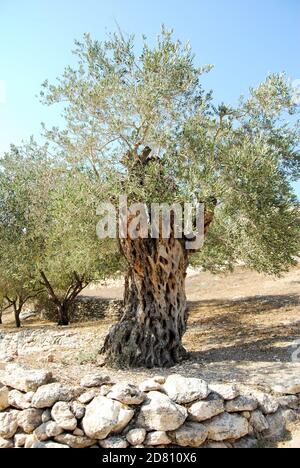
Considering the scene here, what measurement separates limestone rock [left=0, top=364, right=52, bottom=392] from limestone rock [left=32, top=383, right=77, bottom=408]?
30cm

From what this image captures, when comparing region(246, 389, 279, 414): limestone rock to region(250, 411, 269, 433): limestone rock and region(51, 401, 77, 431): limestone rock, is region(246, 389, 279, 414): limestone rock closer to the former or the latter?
region(250, 411, 269, 433): limestone rock

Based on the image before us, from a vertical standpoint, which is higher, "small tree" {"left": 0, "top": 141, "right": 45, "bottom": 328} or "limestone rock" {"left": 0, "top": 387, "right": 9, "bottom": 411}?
"small tree" {"left": 0, "top": 141, "right": 45, "bottom": 328}

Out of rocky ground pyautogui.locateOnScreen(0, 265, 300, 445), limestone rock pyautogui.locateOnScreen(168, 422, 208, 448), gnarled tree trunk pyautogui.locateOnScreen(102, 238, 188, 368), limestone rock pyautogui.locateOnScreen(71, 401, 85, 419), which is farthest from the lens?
gnarled tree trunk pyautogui.locateOnScreen(102, 238, 188, 368)

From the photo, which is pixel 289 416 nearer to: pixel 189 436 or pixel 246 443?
pixel 246 443

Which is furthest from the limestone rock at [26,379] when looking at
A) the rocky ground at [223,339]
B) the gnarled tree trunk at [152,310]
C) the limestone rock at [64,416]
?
the gnarled tree trunk at [152,310]

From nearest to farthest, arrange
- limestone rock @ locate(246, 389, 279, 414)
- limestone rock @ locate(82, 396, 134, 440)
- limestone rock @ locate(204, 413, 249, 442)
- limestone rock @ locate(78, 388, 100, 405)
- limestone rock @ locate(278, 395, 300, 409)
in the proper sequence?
limestone rock @ locate(82, 396, 134, 440), limestone rock @ locate(204, 413, 249, 442), limestone rock @ locate(78, 388, 100, 405), limestone rock @ locate(246, 389, 279, 414), limestone rock @ locate(278, 395, 300, 409)

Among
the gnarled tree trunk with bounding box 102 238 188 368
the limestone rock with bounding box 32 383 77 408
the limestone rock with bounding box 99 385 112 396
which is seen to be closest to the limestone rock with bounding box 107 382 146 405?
the limestone rock with bounding box 99 385 112 396

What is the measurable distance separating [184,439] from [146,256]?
571cm

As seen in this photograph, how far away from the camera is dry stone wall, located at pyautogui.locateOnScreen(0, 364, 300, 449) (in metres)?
6.71

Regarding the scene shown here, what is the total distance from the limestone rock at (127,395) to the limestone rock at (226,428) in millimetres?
1255

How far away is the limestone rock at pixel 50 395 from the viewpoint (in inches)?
277

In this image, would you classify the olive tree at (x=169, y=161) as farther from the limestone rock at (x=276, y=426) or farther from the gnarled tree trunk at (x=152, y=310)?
the limestone rock at (x=276, y=426)

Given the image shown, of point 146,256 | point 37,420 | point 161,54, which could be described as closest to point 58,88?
point 161,54
